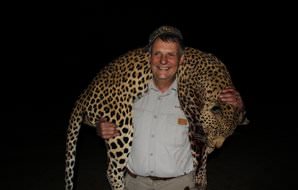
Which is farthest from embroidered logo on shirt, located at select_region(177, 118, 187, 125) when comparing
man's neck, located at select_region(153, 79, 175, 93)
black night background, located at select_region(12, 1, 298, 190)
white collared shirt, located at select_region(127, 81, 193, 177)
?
black night background, located at select_region(12, 1, 298, 190)

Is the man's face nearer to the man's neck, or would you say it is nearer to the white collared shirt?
the man's neck

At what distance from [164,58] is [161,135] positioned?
2.04 ft

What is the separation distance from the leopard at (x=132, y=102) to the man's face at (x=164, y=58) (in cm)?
58

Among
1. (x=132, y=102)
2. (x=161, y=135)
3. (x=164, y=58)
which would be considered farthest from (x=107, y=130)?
(x=164, y=58)

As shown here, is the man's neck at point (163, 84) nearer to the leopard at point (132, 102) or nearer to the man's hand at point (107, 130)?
the leopard at point (132, 102)

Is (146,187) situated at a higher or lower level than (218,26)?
lower

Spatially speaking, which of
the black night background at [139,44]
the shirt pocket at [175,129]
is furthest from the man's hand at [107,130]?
the black night background at [139,44]

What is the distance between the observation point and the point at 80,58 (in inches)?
845

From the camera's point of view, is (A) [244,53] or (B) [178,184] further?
(A) [244,53]

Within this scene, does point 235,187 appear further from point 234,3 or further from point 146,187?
point 234,3

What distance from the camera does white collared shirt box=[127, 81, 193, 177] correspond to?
2957 mm

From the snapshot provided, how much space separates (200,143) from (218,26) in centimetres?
2750

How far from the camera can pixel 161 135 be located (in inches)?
116

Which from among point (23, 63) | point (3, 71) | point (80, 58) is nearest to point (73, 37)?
point (80, 58)
